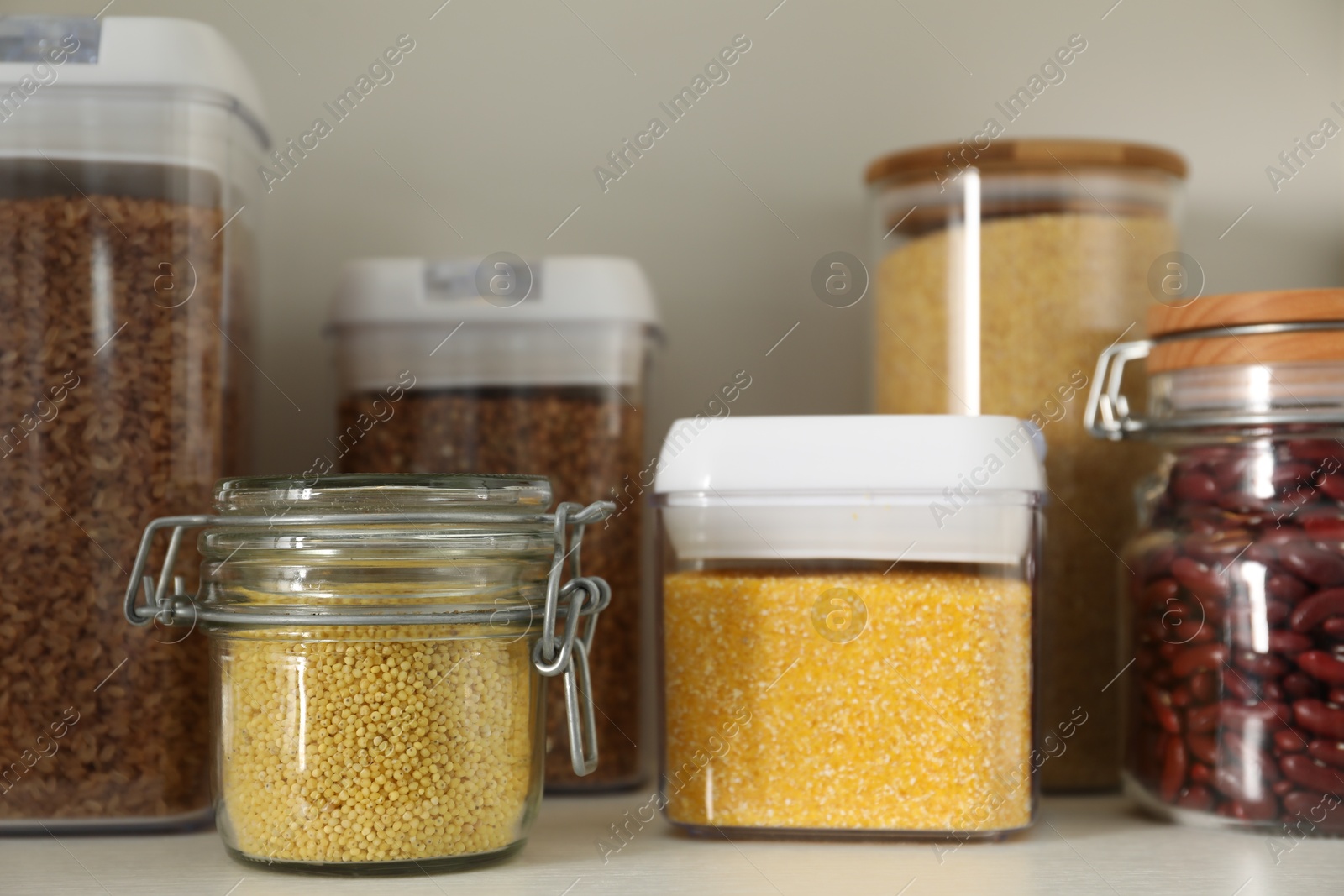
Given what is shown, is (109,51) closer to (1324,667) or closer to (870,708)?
(870,708)

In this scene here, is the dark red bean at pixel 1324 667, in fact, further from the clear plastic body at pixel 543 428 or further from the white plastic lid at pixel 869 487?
the clear plastic body at pixel 543 428

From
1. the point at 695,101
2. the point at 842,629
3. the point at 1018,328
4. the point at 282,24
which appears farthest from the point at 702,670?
the point at 282,24

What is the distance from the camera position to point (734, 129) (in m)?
0.98

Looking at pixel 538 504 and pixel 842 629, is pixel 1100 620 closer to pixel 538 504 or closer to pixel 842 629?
pixel 842 629

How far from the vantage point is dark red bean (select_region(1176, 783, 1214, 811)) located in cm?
71

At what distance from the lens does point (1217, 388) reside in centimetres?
73

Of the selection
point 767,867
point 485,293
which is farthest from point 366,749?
point 485,293

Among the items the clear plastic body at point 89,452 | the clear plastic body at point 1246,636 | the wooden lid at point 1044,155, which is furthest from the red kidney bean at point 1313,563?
the clear plastic body at point 89,452

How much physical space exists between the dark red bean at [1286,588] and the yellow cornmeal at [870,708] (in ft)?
0.47

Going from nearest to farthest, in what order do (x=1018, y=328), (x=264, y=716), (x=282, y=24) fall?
(x=264, y=716)
(x=1018, y=328)
(x=282, y=24)

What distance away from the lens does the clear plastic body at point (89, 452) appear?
0.69 m

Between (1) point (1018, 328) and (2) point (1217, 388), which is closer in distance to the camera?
(2) point (1217, 388)

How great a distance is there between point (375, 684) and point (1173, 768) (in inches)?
18.5

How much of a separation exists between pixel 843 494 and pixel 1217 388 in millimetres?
248
